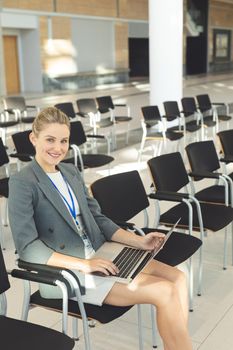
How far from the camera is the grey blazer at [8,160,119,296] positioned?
196 cm

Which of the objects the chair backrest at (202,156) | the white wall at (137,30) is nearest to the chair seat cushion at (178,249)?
the chair backrest at (202,156)

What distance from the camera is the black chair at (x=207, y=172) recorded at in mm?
3504

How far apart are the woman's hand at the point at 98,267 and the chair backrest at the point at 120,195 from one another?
0.72 m

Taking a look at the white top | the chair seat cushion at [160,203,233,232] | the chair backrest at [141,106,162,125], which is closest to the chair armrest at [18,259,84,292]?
the white top

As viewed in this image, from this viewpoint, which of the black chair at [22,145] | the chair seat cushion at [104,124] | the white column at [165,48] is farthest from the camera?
the white column at [165,48]

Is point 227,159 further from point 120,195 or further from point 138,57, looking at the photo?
point 138,57

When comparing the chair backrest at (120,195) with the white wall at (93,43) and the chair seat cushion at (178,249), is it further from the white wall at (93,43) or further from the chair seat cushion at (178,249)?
the white wall at (93,43)

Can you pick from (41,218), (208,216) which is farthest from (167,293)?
(208,216)

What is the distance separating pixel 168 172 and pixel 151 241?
116cm

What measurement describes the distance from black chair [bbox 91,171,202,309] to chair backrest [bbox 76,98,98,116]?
4.81 meters

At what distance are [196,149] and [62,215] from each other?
2.05 meters

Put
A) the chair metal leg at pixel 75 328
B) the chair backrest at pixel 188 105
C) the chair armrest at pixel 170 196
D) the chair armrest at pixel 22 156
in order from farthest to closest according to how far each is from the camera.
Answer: the chair backrest at pixel 188 105
the chair armrest at pixel 22 156
the chair armrest at pixel 170 196
the chair metal leg at pixel 75 328

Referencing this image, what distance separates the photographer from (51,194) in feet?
6.77

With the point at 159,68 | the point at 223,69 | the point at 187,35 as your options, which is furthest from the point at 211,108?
the point at 223,69
